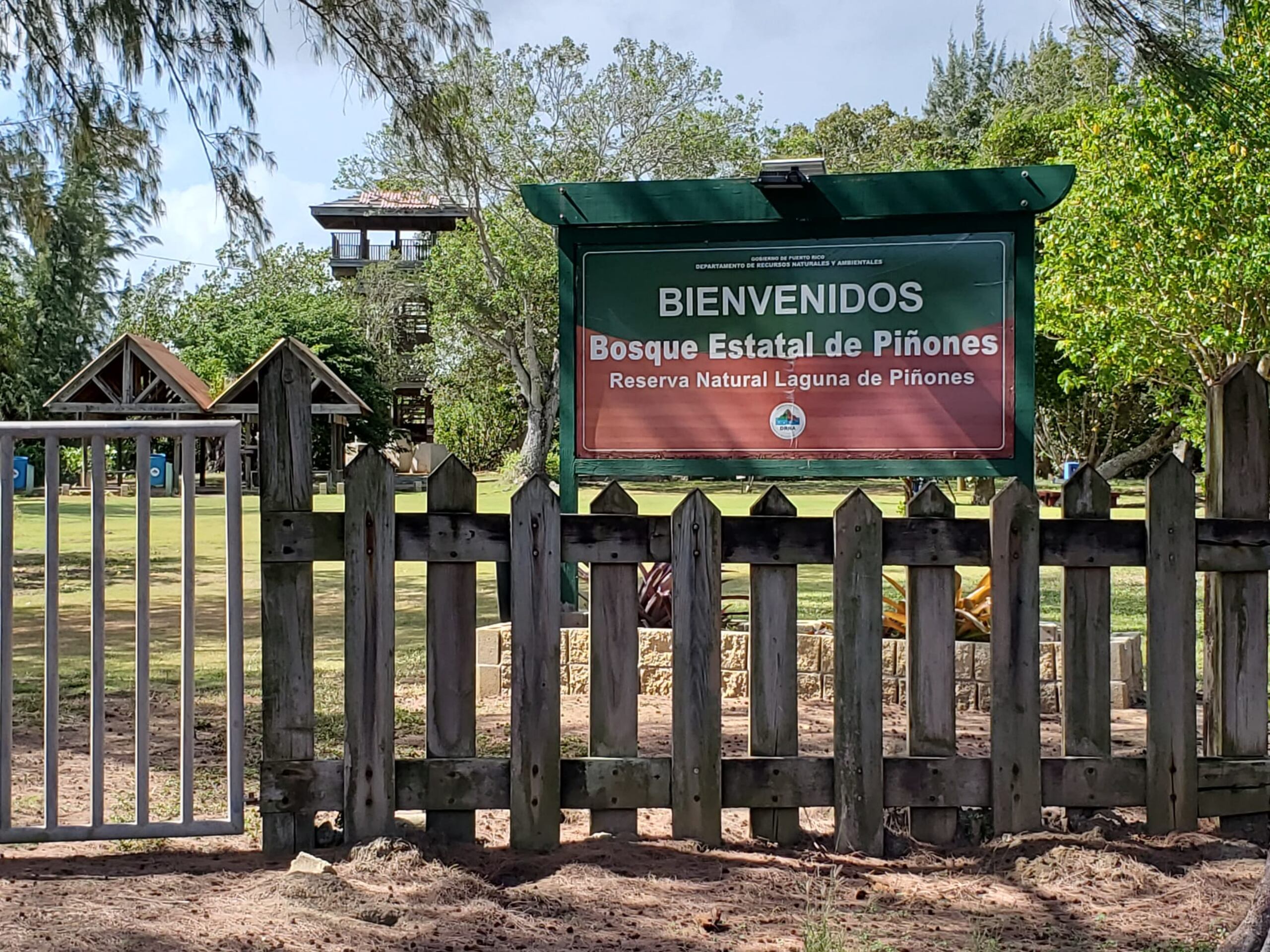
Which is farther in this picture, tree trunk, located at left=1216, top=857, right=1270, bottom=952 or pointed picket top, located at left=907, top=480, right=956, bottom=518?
pointed picket top, located at left=907, top=480, right=956, bottom=518

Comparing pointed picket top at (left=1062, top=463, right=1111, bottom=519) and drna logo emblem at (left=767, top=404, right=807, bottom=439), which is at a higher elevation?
drna logo emblem at (left=767, top=404, right=807, bottom=439)

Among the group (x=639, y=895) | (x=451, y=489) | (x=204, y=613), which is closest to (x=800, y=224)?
(x=451, y=489)

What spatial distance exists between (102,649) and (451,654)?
1.14 m

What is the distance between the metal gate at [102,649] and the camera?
13.8 ft

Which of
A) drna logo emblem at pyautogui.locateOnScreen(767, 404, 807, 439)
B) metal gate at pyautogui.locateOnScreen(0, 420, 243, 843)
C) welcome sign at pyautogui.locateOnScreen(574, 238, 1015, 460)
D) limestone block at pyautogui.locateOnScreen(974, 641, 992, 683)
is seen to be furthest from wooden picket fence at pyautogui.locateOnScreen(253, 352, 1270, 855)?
limestone block at pyautogui.locateOnScreen(974, 641, 992, 683)

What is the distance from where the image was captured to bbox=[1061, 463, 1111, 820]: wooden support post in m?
4.37

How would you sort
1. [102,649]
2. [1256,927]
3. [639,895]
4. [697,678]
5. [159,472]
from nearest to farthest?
1. [1256,927]
2. [639,895]
3. [102,649]
4. [697,678]
5. [159,472]

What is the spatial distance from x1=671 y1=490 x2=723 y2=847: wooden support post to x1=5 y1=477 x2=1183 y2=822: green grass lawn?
7.27ft

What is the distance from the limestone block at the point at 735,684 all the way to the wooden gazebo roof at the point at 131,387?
29.2 meters

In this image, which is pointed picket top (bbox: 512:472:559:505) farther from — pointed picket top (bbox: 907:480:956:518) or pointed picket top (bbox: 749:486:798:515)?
pointed picket top (bbox: 907:480:956:518)

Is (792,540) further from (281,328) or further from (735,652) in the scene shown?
(281,328)

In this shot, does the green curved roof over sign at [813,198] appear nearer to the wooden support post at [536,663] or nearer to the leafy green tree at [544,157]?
the wooden support post at [536,663]

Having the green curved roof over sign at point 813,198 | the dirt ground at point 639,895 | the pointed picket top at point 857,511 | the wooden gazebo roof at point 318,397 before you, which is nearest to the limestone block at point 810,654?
the green curved roof over sign at point 813,198

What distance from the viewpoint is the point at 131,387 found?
3472cm
